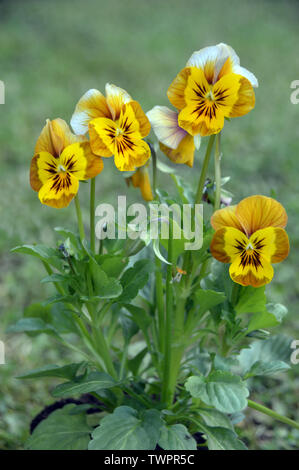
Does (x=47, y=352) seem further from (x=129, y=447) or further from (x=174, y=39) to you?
(x=174, y=39)

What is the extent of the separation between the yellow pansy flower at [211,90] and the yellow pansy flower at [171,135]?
0.20 ft

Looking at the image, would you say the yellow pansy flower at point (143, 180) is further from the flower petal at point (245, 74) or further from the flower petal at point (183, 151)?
the flower petal at point (245, 74)

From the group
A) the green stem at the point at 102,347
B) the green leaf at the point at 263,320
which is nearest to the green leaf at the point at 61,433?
the green stem at the point at 102,347

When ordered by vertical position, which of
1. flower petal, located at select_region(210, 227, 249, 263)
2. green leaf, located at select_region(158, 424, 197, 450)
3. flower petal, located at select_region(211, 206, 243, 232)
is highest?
flower petal, located at select_region(211, 206, 243, 232)

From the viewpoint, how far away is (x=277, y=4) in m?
6.97

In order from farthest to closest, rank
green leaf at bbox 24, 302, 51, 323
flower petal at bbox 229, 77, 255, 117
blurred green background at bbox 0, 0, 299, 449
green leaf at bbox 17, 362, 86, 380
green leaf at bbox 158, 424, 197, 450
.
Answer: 1. blurred green background at bbox 0, 0, 299, 449
2. green leaf at bbox 24, 302, 51, 323
3. green leaf at bbox 17, 362, 86, 380
4. green leaf at bbox 158, 424, 197, 450
5. flower petal at bbox 229, 77, 255, 117

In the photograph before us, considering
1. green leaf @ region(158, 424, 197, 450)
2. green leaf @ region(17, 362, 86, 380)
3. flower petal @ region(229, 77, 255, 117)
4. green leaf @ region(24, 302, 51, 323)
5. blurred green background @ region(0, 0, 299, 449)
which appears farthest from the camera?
blurred green background @ region(0, 0, 299, 449)

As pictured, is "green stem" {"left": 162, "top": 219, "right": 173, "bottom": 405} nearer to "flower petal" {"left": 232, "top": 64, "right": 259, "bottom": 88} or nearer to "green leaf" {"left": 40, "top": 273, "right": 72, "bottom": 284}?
"green leaf" {"left": 40, "top": 273, "right": 72, "bottom": 284}

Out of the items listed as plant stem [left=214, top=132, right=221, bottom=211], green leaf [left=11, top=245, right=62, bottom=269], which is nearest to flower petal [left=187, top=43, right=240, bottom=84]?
plant stem [left=214, top=132, right=221, bottom=211]

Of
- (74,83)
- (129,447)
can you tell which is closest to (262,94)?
(74,83)

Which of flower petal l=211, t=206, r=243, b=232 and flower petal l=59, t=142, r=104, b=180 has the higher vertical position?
flower petal l=59, t=142, r=104, b=180

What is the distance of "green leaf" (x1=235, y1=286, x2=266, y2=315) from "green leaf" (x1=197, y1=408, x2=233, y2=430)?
0.27 metres

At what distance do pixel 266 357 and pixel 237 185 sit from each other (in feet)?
5.44

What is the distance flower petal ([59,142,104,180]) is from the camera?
1.00m
